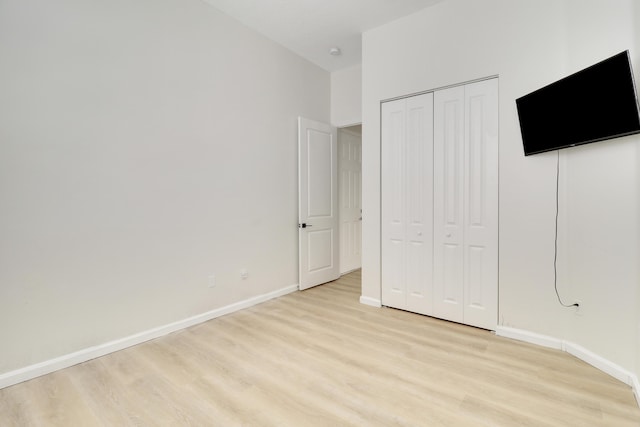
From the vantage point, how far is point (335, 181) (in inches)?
182

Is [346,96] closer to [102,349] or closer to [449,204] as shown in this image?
[449,204]

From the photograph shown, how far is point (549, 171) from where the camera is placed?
Answer: 247 centimetres

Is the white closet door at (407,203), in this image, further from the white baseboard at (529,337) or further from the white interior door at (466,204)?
the white baseboard at (529,337)

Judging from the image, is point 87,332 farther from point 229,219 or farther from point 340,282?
point 340,282

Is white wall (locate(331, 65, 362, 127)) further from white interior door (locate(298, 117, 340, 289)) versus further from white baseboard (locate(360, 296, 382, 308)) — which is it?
white baseboard (locate(360, 296, 382, 308))

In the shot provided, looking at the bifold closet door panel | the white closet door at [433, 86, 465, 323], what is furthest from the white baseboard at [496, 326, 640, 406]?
the bifold closet door panel

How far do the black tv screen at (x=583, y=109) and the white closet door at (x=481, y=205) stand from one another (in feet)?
0.93

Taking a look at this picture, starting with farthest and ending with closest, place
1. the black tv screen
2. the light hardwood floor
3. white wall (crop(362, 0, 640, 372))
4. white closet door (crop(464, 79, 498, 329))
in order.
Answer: white closet door (crop(464, 79, 498, 329))
white wall (crop(362, 0, 640, 372))
the black tv screen
the light hardwood floor

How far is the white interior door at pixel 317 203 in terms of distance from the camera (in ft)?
13.6

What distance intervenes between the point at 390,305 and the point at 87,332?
2.85 m

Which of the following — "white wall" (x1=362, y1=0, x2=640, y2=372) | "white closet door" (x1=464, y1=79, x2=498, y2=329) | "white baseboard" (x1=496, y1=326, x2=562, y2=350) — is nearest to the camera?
"white wall" (x1=362, y1=0, x2=640, y2=372)

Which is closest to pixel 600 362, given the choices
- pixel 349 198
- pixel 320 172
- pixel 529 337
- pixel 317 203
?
pixel 529 337

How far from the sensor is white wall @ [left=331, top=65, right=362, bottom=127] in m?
4.40

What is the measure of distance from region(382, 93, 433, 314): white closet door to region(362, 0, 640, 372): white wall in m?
0.30
